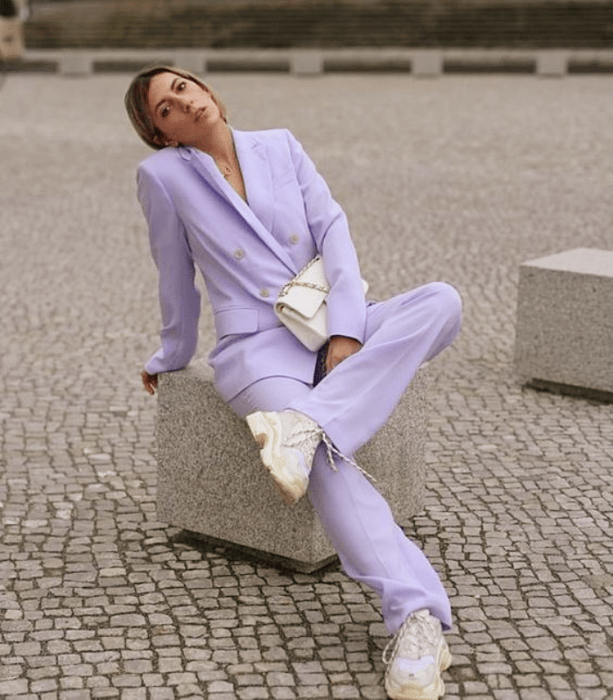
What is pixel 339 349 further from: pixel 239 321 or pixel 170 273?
pixel 170 273

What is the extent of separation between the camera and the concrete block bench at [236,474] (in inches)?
175

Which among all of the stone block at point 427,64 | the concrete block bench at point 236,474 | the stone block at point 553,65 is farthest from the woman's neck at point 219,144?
the stone block at point 427,64

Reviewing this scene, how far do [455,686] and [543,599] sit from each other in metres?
0.64


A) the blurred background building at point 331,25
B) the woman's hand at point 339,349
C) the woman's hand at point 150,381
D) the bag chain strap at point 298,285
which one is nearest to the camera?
the woman's hand at point 339,349

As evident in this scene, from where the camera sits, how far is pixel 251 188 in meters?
4.39

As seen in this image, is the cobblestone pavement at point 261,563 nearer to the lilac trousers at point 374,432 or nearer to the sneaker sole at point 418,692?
the sneaker sole at point 418,692

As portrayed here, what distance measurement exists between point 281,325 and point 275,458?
68 centimetres

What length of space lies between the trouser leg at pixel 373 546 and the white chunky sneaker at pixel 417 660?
1.5 inches

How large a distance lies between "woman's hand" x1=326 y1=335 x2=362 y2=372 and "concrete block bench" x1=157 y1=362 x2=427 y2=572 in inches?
Answer: 15.7

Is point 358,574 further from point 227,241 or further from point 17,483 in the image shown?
point 17,483

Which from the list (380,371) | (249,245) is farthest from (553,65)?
(380,371)

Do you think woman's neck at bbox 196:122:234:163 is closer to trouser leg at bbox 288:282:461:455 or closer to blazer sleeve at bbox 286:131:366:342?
blazer sleeve at bbox 286:131:366:342

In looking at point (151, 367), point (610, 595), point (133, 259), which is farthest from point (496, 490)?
point (133, 259)

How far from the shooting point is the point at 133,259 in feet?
32.2
